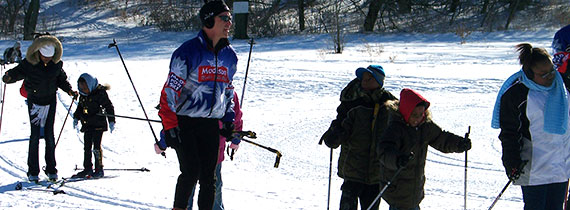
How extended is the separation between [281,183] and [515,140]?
3473 millimetres

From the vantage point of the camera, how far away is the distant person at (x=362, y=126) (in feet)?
15.3

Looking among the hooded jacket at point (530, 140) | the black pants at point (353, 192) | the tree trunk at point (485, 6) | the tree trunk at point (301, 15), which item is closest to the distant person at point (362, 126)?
the black pants at point (353, 192)

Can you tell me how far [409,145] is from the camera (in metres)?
4.39

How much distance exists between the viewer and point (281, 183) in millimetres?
7258

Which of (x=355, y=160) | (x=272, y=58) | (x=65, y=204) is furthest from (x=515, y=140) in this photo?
(x=272, y=58)

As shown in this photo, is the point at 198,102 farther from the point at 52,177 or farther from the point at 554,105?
the point at 52,177

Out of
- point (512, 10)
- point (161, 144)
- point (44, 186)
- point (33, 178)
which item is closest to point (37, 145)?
point (33, 178)

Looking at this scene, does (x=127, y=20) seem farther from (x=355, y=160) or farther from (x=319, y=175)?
(x=355, y=160)

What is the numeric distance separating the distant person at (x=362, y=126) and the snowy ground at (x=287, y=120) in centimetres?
159

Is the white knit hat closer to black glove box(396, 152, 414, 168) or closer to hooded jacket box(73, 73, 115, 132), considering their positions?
hooded jacket box(73, 73, 115, 132)

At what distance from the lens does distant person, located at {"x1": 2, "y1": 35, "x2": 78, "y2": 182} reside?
268 inches

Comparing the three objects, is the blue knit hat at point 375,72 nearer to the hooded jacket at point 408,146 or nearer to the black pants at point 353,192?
the hooded jacket at point 408,146

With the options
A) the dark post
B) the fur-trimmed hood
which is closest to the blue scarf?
the fur-trimmed hood

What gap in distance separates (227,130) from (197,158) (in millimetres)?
454
